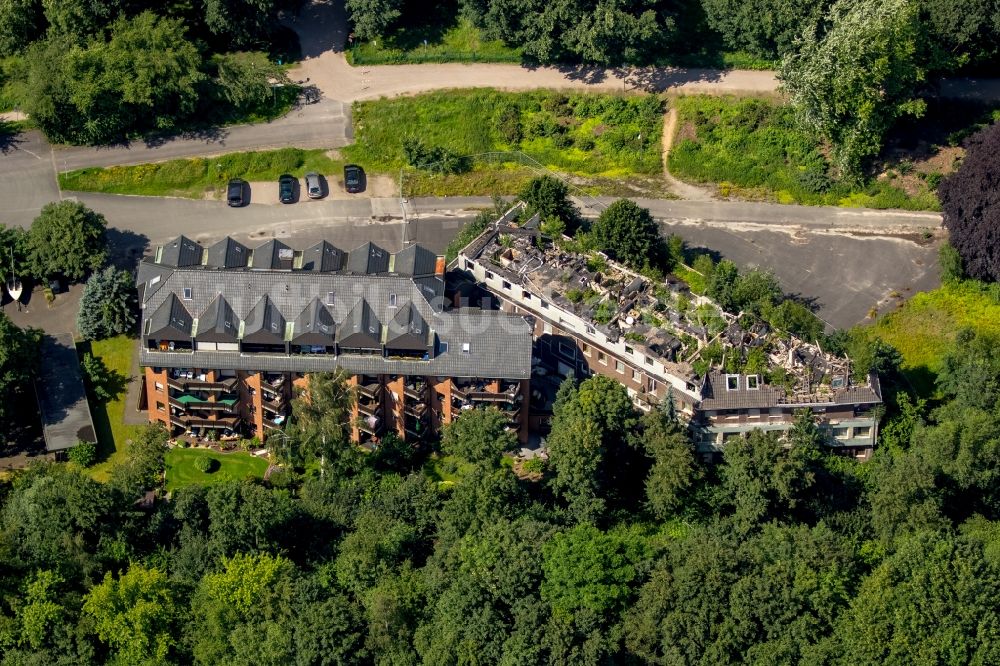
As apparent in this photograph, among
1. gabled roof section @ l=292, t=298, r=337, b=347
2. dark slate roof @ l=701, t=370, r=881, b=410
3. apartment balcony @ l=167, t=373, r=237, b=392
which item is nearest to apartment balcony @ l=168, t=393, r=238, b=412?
apartment balcony @ l=167, t=373, r=237, b=392

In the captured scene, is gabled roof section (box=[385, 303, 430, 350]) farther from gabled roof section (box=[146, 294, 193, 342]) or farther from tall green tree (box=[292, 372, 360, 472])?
gabled roof section (box=[146, 294, 193, 342])

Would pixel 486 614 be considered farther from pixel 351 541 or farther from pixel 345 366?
pixel 345 366

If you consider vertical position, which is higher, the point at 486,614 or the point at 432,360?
the point at 432,360

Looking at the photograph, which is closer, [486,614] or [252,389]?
[486,614]

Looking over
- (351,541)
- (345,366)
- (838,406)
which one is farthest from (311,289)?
(838,406)

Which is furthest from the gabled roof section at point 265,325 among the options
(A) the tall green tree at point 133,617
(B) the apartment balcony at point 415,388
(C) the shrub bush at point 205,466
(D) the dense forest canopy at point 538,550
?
(A) the tall green tree at point 133,617
